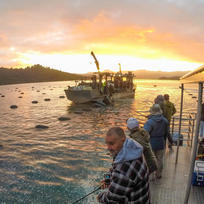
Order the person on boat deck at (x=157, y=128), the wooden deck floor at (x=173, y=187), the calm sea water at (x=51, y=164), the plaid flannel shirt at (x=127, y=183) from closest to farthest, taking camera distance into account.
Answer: the plaid flannel shirt at (x=127, y=183)
the wooden deck floor at (x=173, y=187)
the person on boat deck at (x=157, y=128)
the calm sea water at (x=51, y=164)

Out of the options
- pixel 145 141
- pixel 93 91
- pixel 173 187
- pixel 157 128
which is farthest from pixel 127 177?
pixel 93 91

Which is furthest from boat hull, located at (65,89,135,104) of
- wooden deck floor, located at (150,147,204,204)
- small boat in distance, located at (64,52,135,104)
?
wooden deck floor, located at (150,147,204,204)

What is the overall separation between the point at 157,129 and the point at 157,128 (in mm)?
28

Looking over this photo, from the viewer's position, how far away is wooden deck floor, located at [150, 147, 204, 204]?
14.5 feet

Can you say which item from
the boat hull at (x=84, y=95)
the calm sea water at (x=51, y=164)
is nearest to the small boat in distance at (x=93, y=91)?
the boat hull at (x=84, y=95)

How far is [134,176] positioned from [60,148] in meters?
9.77

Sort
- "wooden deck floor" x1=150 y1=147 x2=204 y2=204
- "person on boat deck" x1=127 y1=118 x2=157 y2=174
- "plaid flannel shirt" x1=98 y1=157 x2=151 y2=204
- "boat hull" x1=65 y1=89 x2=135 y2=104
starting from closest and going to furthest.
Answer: "plaid flannel shirt" x1=98 y1=157 x2=151 y2=204, "person on boat deck" x1=127 y1=118 x2=157 y2=174, "wooden deck floor" x1=150 y1=147 x2=204 y2=204, "boat hull" x1=65 y1=89 x2=135 y2=104

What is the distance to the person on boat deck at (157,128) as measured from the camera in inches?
186

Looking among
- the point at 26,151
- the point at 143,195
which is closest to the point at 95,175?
the point at 26,151

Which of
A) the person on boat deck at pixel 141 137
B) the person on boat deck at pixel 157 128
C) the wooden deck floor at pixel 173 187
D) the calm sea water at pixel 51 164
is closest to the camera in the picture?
the person on boat deck at pixel 141 137

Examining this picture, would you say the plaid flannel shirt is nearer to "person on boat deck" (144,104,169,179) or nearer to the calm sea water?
"person on boat deck" (144,104,169,179)

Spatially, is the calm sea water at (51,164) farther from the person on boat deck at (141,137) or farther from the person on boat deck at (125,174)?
the person on boat deck at (125,174)

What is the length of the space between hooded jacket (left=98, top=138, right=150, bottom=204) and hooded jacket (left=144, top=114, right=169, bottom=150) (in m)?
2.64

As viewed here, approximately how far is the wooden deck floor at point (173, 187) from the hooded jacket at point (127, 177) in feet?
8.54
